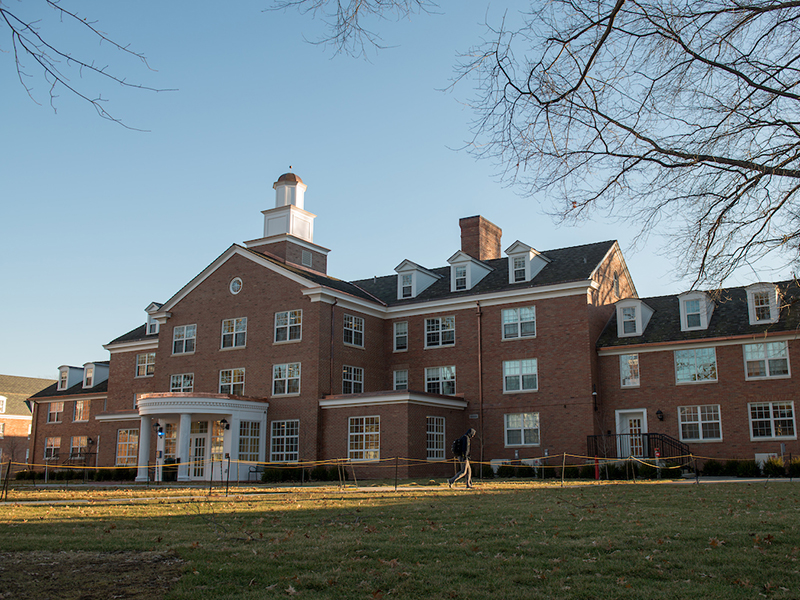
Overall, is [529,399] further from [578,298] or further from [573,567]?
[573,567]

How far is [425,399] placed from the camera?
30922 mm

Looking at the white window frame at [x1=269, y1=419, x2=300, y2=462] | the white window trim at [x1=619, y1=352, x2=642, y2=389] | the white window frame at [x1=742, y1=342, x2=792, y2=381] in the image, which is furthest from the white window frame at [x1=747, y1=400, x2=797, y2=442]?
the white window frame at [x1=269, y1=419, x2=300, y2=462]

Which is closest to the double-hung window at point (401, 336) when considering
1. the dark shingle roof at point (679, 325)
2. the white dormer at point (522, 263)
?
the white dormer at point (522, 263)

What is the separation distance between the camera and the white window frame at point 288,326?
33688 mm

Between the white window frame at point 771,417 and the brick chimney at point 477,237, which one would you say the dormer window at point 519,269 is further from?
the white window frame at point 771,417

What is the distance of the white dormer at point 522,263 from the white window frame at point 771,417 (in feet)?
36.3

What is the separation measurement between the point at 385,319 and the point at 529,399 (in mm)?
9007

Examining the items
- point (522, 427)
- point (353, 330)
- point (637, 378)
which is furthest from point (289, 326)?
point (637, 378)

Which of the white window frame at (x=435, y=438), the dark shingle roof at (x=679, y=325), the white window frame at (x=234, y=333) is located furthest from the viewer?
the white window frame at (x=234, y=333)

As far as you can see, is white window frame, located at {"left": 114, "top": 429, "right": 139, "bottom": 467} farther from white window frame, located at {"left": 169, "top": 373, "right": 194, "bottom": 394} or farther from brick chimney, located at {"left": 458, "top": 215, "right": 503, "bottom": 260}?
brick chimney, located at {"left": 458, "top": 215, "right": 503, "bottom": 260}

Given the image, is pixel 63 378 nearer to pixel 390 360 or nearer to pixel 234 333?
pixel 234 333

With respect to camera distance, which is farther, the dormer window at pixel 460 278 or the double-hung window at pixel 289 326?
the dormer window at pixel 460 278

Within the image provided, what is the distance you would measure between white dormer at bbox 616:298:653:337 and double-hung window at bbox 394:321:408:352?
10.5 meters

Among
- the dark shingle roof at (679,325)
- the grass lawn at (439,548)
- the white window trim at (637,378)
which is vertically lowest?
the grass lawn at (439,548)
